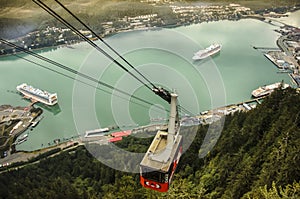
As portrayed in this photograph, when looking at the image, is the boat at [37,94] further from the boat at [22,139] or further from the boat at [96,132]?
the boat at [96,132]

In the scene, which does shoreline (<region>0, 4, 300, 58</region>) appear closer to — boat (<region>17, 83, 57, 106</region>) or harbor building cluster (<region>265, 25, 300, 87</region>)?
harbor building cluster (<region>265, 25, 300, 87</region>)

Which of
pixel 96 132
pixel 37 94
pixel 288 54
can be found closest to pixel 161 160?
pixel 96 132

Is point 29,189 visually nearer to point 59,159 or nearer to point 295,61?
point 59,159

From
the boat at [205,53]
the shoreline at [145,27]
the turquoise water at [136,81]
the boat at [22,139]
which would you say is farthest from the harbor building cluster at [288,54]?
the boat at [22,139]

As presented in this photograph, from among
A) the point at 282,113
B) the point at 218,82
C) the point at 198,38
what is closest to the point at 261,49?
the point at 198,38

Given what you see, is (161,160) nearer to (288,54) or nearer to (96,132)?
(96,132)

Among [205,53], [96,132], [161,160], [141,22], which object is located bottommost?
[96,132]
